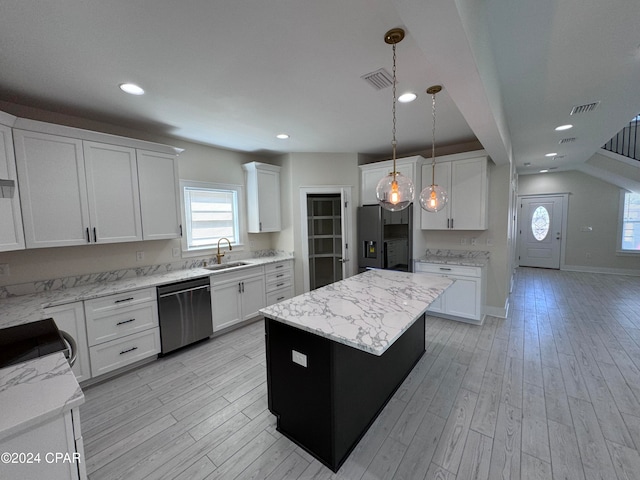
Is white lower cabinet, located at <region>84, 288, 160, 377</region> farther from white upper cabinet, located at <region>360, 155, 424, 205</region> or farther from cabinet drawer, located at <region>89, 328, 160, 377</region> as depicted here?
white upper cabinet, located at <region>360, 155, 424, 205</region>

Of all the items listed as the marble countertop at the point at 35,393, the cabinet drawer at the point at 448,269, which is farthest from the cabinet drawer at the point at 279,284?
the marble countertop at the point at 35,393

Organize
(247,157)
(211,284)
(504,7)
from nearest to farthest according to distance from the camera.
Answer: (504,7), (211,284), (247,157)

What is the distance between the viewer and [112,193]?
2779 millimetres

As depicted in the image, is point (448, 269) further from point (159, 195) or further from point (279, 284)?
point (159, 195)

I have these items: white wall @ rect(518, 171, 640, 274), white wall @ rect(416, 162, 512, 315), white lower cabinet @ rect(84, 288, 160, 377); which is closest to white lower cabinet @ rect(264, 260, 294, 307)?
white lower cabinet @ rect(84, 288, 160, 377)

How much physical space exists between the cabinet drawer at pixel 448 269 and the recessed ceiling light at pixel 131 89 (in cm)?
389

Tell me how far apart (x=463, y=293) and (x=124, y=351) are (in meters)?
4.19

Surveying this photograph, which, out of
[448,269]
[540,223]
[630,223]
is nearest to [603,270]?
[630,223]

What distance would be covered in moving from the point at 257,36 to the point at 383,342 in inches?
75.7

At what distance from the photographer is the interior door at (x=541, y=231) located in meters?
7.13

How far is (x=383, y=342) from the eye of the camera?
134 centimetres

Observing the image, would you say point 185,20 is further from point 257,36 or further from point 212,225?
point 212,225

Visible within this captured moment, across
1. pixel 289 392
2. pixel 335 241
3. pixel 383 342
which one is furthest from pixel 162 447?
pixel 335 241

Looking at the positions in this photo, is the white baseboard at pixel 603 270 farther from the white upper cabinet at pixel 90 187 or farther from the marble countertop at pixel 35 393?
the marble countertop at pixel 35 393
